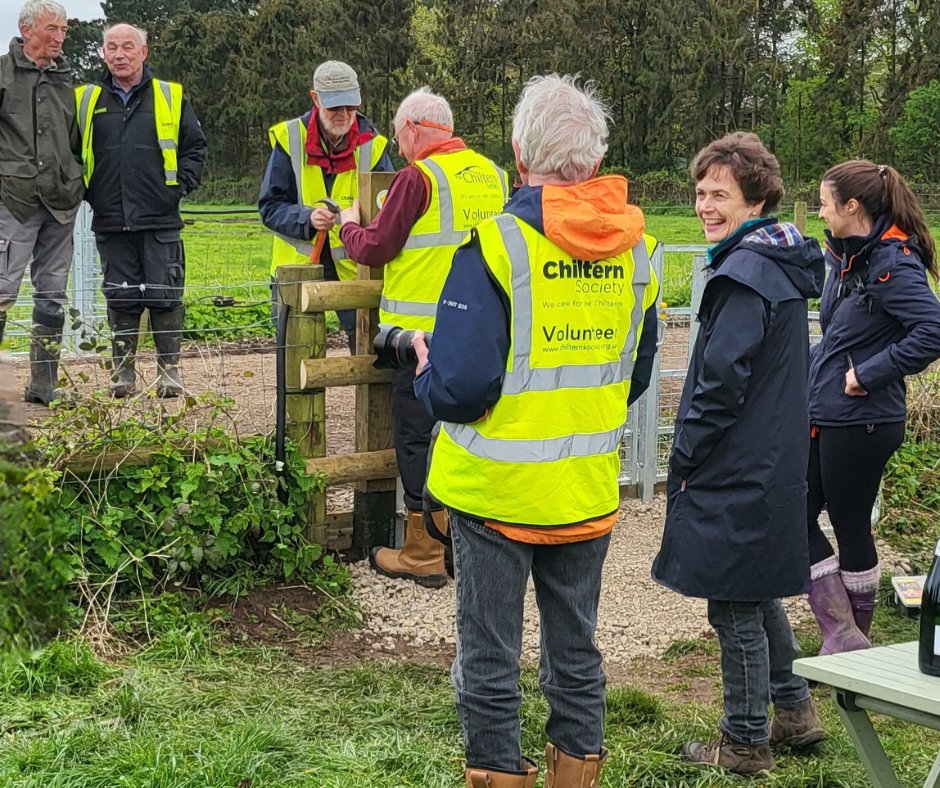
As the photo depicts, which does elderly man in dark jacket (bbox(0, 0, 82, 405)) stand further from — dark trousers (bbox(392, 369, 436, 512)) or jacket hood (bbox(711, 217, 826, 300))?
jacket hood (bbox(711, 217, 826, 300))

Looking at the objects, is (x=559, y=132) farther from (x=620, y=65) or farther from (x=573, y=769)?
(x=620, y=65)

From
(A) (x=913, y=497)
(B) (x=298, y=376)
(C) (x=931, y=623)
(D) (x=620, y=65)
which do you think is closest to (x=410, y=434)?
A: (B) (x=298, y=376)

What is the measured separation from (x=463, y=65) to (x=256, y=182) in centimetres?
1261

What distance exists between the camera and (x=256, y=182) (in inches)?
1670

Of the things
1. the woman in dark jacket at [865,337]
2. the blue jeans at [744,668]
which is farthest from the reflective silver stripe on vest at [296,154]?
the blue jeans at [744,668]

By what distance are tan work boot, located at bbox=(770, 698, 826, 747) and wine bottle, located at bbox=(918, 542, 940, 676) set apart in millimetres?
1141

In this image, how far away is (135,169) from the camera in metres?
6.98

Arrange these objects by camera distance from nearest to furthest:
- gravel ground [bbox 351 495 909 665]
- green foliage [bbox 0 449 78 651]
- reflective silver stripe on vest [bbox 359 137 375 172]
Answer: green foliage [bbox 0 449 78 651], gravel ground [bbox 351 495 909 665], reflective silver stripe on vest [bbox 359 137 375 172]

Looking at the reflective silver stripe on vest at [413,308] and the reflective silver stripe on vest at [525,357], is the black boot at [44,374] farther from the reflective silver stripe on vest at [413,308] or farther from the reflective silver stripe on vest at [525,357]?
the reflective silver stripe on vest at [525,357]

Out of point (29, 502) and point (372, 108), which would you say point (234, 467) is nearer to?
point (29, 502)

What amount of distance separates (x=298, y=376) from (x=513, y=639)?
2.63m

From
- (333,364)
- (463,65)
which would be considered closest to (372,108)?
(463,65)

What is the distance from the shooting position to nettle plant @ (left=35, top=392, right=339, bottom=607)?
5.01m

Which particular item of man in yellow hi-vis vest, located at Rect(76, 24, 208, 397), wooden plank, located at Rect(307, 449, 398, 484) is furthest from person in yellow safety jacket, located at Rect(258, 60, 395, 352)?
man in yellow hi-vis vest, located at Rect(76, 24, 208, 397)
